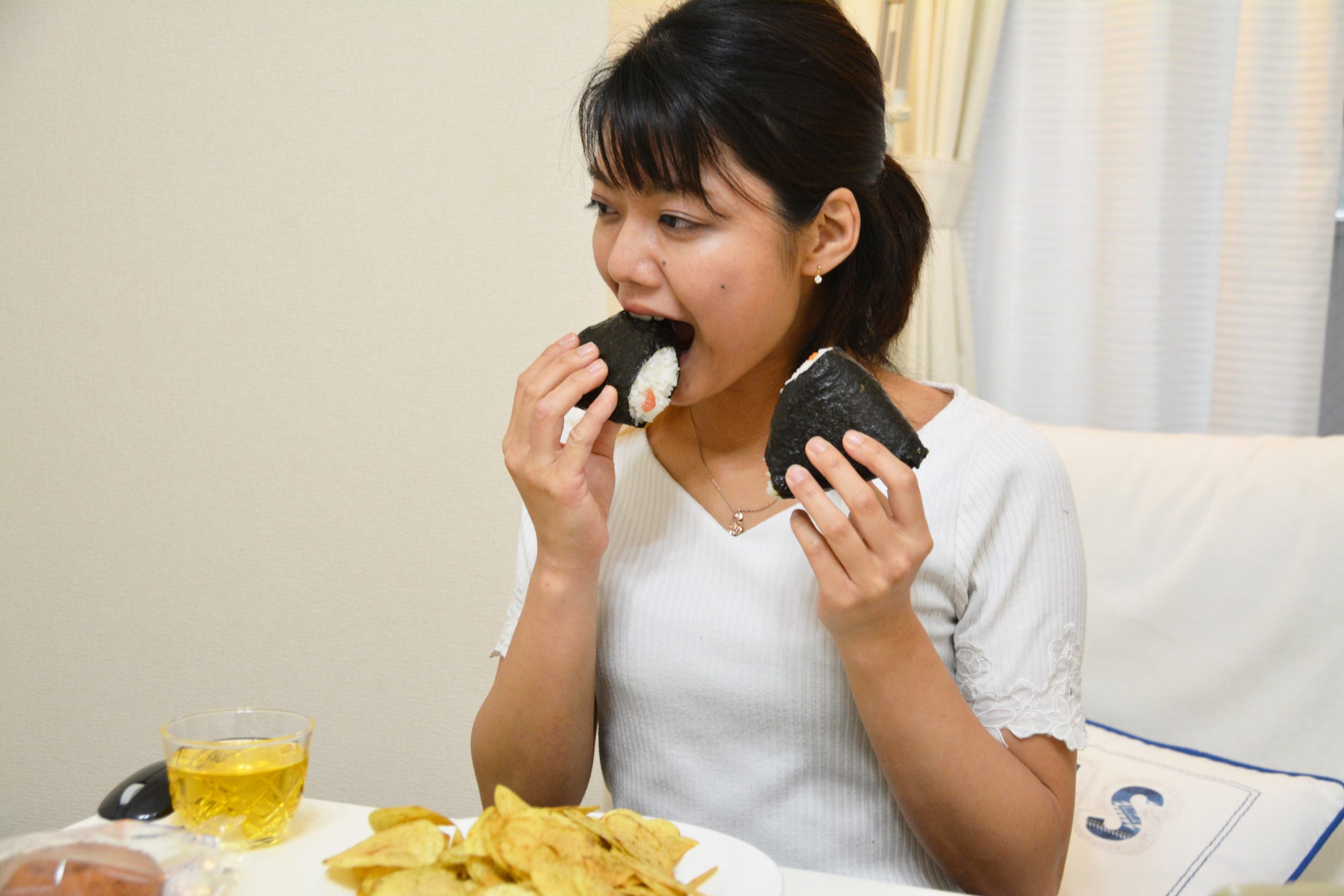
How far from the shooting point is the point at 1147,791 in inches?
53.3

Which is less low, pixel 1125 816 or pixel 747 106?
pixel 747 106

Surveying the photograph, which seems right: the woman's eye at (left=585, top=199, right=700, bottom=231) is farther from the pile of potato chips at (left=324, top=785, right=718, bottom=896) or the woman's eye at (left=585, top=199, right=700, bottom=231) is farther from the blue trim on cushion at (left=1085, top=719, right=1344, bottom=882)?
the blue trim on cushion at (left=1085, top=719, right=1344, bottom=882)

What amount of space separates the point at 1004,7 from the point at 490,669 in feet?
5.48

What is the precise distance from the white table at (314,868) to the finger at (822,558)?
217 millimetres

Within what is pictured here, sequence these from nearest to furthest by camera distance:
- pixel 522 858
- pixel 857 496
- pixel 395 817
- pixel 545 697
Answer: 1. pixel 522 858
2. pixel 395 817
3. pixel 857 496
4. pixel 545 697

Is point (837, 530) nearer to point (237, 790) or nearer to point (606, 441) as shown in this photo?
point (606, 441)

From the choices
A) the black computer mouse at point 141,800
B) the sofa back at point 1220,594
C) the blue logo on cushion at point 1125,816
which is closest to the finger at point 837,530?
the black computer mouse at point 141,800

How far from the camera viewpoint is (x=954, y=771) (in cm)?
91

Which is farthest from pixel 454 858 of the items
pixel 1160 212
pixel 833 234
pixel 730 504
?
pixel 1160 212

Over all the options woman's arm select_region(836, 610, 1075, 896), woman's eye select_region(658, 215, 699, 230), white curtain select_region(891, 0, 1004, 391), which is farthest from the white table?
white curtain select_region(891, 0, 1004, 391)

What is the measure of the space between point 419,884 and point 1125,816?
40.9 inches

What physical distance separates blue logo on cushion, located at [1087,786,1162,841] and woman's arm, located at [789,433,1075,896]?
35 cm

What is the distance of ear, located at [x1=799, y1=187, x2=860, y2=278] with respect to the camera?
3.48 ft

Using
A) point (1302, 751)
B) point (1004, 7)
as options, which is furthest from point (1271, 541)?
point (1004, 7)
